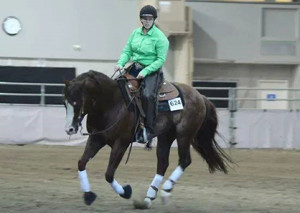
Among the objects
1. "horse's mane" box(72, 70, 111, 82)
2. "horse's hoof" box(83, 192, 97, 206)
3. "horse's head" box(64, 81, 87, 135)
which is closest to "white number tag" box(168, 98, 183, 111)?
"horse's mane" box(72, 70, 111, 82)

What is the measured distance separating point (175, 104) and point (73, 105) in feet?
5.53

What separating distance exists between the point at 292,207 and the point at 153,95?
248cm

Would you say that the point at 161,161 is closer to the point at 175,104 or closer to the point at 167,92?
the point at 175,104

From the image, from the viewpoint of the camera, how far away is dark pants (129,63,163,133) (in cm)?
879

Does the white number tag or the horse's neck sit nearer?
the horse's neck

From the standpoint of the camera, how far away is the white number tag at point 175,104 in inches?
359

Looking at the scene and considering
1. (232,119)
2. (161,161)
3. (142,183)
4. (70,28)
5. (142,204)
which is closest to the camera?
(142,204)

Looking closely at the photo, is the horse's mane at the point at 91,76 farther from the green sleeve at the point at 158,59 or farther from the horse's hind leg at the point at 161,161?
the horse's hind leg at the point at 161,161

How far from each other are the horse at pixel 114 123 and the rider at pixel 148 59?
0.26 meters

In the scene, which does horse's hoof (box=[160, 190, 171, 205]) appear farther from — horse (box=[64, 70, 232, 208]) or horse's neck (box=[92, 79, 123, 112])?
horse's neck (box=[92, 79, 123, 112])

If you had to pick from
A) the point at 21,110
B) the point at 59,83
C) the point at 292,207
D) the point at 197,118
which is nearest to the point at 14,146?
the point at 21,110

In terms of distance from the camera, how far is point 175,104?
9164 mm

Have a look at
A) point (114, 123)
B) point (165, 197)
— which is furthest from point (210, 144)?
point (114, 123)

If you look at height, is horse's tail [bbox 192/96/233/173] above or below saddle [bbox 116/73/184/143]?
below
